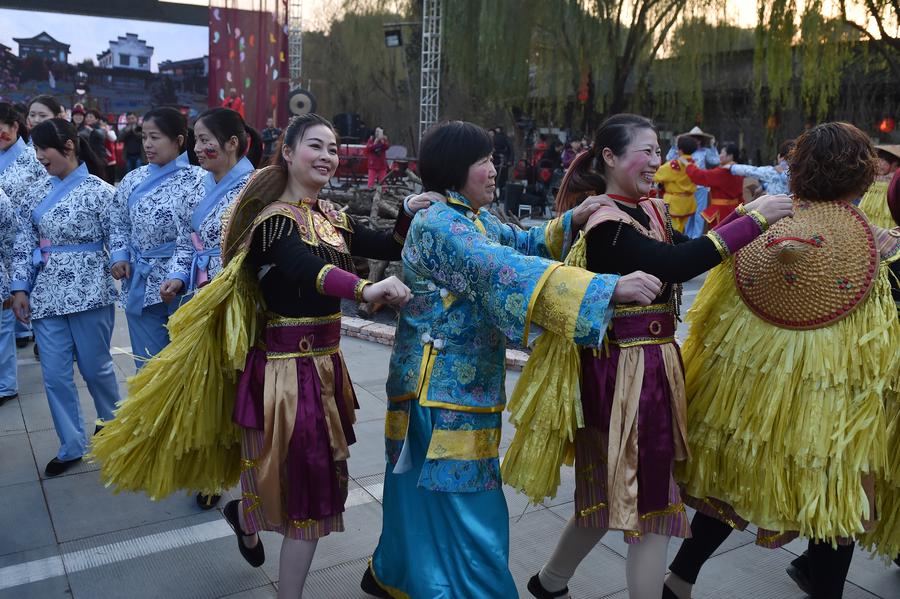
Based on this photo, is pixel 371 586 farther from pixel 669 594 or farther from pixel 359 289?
pixel 359 289

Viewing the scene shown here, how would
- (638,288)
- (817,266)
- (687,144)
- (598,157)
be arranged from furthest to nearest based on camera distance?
(687,144) < (598,157) < (817,266) < (638,288)

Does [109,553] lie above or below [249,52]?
below

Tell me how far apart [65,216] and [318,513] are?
7.38ft

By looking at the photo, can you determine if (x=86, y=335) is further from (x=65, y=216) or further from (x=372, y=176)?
(x=372, y=176)

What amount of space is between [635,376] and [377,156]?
15.6 metres

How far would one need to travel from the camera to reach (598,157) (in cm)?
247

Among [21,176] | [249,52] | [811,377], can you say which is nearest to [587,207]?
[811,377]

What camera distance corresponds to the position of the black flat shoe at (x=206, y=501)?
337cm

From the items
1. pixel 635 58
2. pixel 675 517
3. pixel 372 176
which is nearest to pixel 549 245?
pixel 675 517

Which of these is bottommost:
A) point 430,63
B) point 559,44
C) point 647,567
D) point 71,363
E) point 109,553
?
point 109,553

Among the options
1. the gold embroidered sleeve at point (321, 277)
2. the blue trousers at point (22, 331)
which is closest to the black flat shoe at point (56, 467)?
the gold embroidered sleeve at point (321, 277)

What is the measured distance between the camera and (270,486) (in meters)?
2.36

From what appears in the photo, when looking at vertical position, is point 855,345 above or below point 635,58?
below

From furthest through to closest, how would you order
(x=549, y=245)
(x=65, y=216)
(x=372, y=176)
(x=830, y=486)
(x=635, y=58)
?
(x=635, y=58) < (x=372, y=176) < (x=65, y=216) < (x=549, y=245) < (x=830, y=486)
